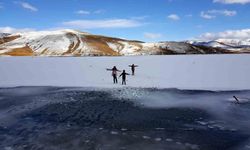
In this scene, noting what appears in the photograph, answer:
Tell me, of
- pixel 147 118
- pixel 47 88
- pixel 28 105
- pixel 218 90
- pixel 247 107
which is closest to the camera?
pixel 147 118

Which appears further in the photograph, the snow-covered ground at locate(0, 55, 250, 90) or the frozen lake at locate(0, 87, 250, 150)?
the snow-covered ground at locate(0, 55, 250, 90)

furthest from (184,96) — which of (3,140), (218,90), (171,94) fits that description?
(3,140)

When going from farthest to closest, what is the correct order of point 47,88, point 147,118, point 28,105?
1. point 47,88
2. point 28,105
3. point 147,118

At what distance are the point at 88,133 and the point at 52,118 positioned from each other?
4.01m

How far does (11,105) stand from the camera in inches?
848

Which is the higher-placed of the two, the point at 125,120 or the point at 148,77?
the point at 125,120

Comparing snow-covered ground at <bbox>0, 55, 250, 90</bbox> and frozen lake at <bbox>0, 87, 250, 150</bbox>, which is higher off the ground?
frozen lake at <bbox>0, 87, 250, 150</bbox>

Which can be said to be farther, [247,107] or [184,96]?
[184,96]

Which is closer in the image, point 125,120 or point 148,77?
point 125,120

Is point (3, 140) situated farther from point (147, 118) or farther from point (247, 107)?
point (247, 107)

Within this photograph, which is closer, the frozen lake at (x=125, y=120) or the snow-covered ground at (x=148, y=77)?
the frozen lake at (x=125, y=120)

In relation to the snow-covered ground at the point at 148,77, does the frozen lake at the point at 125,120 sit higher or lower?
higher

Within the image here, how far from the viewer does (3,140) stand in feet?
44.0

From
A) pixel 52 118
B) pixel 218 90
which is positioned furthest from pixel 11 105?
pixel 218 90
